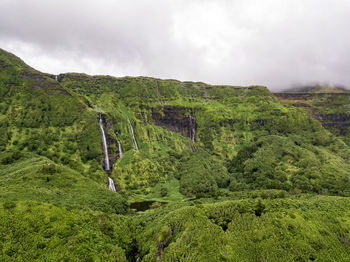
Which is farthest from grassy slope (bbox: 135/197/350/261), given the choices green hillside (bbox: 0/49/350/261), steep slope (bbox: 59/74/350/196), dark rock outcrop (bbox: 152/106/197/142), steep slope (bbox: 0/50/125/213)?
dark rock outcrop (bbox: 152/106/197/142)

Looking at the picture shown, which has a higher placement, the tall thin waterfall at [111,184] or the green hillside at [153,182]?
the green hillside at [153,182]

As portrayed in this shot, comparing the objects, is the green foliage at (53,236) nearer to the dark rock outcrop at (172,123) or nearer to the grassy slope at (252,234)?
the grassy slope at (252,234)

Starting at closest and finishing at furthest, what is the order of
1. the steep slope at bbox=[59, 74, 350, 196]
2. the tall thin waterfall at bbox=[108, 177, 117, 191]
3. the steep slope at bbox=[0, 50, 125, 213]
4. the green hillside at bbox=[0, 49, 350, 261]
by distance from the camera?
the green hillside at bbox=[0, 49, 350, 261] → the steep slope at bbox=[0, 50, 125, 213] → the tall thin waterfall at bbox=[108, 177, 117, 191] → the steep slope at bbox=[59, 74, 350, 196]

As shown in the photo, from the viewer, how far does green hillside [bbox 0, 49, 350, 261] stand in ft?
122

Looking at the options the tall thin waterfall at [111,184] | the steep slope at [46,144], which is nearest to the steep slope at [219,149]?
the tall thin waterfall at [111,184]

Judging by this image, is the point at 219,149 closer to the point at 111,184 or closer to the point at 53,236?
the point at 111,184

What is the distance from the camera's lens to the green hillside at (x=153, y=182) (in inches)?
1461

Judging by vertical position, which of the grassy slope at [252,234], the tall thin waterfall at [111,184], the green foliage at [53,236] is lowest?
the tall thin waterfall at [111,184]

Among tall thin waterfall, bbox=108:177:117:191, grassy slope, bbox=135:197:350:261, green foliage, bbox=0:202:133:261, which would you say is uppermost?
green foliage, bbox=0:202:133:261

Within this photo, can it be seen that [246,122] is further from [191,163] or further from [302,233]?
[302,233]

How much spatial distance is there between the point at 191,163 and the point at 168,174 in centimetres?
2277

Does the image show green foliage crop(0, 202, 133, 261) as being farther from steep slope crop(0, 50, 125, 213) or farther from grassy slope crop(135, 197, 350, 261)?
steep slope crop(0, 50, 125, 213)

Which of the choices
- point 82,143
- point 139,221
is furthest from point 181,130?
point 139,221

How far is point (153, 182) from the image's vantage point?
11175cm
